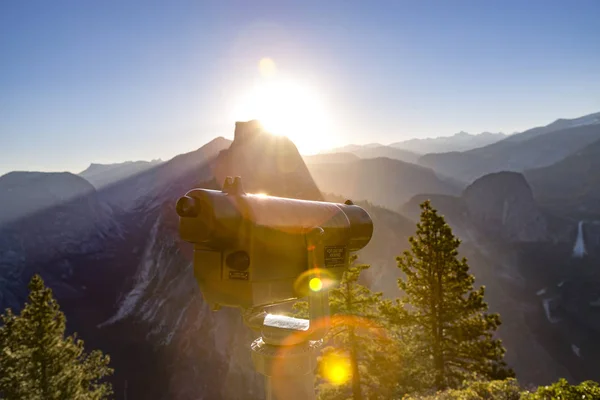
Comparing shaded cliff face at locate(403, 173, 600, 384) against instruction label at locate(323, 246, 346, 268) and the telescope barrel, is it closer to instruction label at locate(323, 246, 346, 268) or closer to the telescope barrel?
instruction label at locate(323, 246, 346, 268)

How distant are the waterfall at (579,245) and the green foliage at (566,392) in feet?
387

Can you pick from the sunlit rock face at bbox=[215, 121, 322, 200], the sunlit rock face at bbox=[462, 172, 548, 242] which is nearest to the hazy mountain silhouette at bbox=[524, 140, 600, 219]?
the sunlit rock face at bbox=[462, 172, 548, 242]

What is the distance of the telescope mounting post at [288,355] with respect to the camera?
2.63m

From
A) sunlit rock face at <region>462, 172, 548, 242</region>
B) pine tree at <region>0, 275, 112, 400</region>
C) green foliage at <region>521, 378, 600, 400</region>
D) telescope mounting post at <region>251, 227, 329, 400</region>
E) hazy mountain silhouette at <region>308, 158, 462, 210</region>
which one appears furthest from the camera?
hazy mountain silhouette at <region>308, 158, 462, 210</region>

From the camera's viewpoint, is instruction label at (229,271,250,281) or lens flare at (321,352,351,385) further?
lens flare at (321,352,351,385)

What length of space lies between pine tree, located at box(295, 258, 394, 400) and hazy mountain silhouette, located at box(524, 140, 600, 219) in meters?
125

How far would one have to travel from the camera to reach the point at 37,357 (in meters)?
14.1

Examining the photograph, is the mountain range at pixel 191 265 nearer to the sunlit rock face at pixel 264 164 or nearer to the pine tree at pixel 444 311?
the sunlit rock face at pixel 264 164

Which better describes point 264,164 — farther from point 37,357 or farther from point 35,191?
point 35,191

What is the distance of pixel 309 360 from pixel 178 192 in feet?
252

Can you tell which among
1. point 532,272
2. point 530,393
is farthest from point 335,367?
point 532,272

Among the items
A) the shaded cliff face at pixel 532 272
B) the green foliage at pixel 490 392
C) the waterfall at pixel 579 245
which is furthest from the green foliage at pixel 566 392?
the waterfall at pixel 579 245

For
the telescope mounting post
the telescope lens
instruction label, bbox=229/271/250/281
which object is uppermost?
the telescope lens

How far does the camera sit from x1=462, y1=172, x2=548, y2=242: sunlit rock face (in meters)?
104
